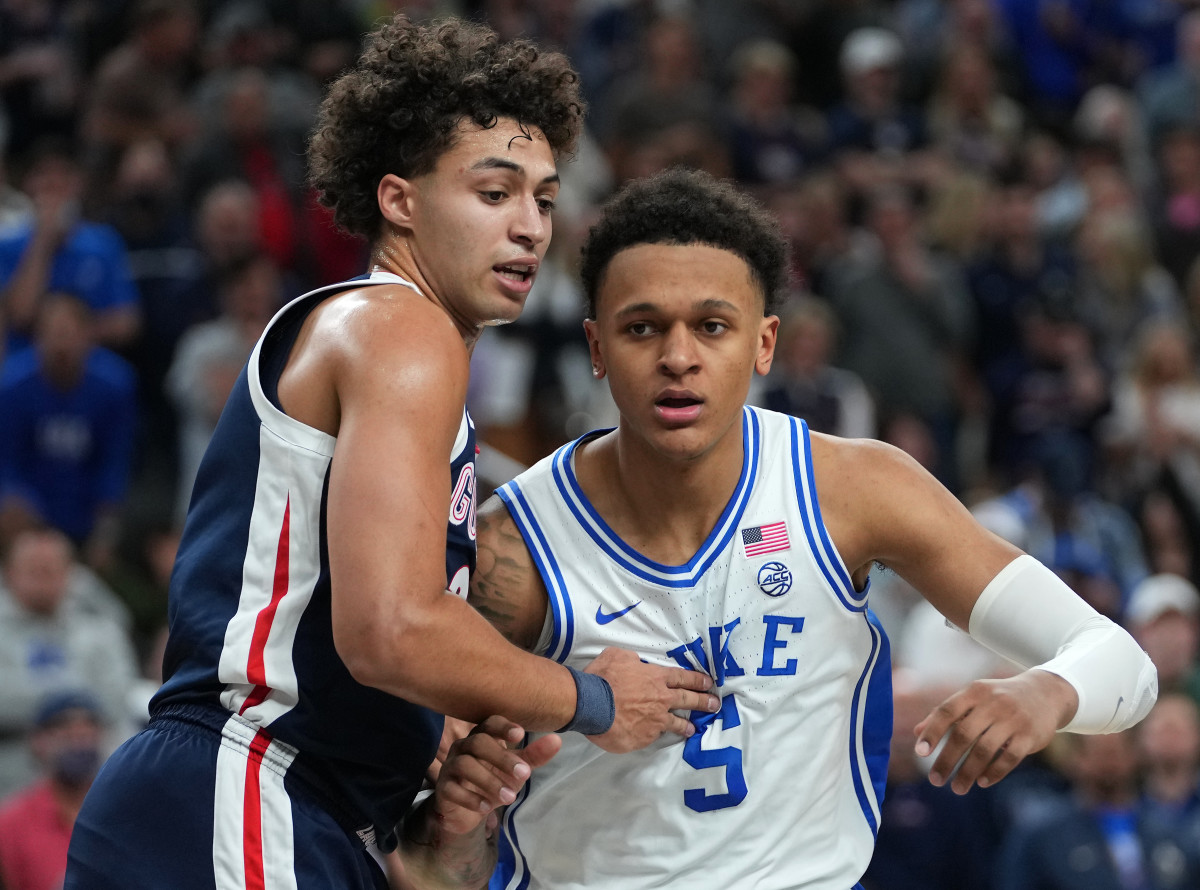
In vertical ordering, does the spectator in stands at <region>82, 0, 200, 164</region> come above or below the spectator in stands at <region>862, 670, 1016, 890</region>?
above

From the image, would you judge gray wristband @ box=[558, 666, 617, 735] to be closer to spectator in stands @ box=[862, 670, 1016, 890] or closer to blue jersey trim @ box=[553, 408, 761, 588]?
blue jersey trim @ box=[553, 408, 761, 588]

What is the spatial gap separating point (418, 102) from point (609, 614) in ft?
3.98

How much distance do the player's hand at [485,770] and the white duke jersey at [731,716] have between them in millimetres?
302

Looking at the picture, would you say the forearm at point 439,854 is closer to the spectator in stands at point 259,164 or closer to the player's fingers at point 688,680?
the player's fingers at point 688,680

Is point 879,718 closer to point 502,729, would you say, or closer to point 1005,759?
point 1005,759

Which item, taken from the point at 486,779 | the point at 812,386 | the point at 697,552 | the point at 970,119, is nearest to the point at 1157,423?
the point at 812,386

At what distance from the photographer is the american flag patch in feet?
12.1

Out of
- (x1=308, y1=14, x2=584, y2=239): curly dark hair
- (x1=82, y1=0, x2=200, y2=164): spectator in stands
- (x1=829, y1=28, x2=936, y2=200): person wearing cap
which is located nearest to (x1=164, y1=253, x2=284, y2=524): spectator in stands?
(x1=82, y1=0, x2=200, y2=164): spectator in stands

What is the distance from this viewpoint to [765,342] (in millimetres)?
3867

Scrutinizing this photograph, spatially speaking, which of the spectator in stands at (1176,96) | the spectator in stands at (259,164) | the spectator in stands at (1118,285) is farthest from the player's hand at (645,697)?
the spectator in stands at (1176,96)

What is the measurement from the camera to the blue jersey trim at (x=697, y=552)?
3705mm

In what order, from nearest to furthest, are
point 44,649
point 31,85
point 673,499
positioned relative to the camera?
point 673,499 → point 44,649 → point 31,85

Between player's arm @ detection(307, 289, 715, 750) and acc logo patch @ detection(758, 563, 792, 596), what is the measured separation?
2.19 feet

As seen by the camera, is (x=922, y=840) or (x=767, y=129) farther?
(x=767, y=129)
